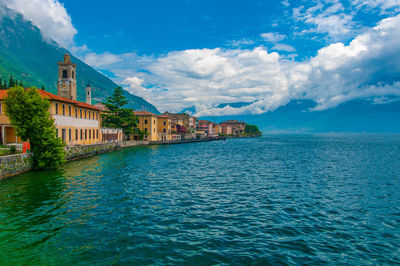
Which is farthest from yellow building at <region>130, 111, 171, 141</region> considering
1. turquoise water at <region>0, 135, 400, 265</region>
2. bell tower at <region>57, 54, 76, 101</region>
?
turquoise water at <region>0, 135, 400, 265</region>

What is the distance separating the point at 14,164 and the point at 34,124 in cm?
483

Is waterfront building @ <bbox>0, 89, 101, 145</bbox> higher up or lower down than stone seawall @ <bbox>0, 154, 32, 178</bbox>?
higher up

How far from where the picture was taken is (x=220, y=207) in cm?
1759

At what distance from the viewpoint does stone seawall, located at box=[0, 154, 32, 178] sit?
25.3 meters

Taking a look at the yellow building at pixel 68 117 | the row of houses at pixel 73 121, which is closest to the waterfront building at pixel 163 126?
the row of houses at pixel 73 121

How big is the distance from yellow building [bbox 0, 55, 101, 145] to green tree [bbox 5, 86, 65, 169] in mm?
2882

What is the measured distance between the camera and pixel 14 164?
26891 millimetres

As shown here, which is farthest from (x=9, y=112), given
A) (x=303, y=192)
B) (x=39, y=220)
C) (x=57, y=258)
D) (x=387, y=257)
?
(x=387, y=257)

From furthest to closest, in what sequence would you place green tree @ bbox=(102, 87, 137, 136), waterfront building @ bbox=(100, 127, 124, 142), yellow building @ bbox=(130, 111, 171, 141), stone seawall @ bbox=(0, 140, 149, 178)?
yellow building @ bbox=(130, 111, 171, 141) → green tree @ bbox=(102, 87, 137, 136) → waterfront building @ bbox=(100, 127, 124, 142) → stone seawall @ bbox=(0, 140, 149, 178)

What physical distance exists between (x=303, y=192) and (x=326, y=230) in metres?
9.15

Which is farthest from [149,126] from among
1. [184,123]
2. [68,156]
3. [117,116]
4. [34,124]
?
[34,124]

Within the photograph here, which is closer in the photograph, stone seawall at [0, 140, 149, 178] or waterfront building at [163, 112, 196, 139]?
stone seawall at [0, 140, 149, 178]

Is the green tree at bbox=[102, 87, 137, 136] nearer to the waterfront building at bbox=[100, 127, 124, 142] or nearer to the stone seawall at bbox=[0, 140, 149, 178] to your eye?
the waterfront building at bbox=[100, 127, 124, 142]

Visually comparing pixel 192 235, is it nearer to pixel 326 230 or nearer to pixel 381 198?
pixel 326 230
